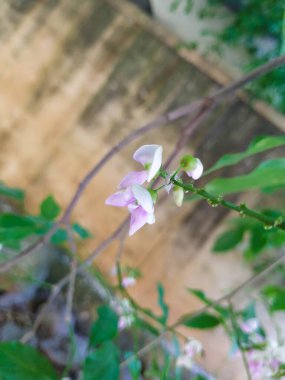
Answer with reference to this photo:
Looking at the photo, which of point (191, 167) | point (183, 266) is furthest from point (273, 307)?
point (183, 266)

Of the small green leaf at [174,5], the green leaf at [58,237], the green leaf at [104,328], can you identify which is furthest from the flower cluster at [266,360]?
the small green leaf at [174,5]

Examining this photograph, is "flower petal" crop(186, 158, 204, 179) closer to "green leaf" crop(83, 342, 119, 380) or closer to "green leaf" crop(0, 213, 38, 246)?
"green leaf" crop(83, 342, 119, 380)

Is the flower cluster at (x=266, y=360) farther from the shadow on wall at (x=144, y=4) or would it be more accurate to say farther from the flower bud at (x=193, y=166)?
the shadow on wall at (x=144, y=4)

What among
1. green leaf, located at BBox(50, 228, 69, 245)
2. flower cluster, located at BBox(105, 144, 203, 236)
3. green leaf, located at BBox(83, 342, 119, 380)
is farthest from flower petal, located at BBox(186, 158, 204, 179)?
green leaf, located at BBox(50, 228, 69, 245)

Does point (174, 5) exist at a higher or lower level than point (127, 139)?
higher

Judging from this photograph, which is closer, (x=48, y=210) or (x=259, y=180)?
(x=259, y=180)

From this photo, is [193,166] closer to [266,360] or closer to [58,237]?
[266,360]

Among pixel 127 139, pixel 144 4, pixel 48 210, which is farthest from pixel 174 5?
pixel 48 210

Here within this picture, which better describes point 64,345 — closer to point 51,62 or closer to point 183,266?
point 183,266
